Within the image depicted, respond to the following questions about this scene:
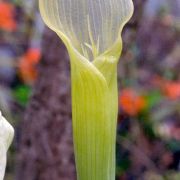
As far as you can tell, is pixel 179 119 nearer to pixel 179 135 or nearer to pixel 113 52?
pixel 179 135

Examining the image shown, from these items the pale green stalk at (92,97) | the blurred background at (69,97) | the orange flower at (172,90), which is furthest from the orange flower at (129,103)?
the pale green stalk at (92,97)

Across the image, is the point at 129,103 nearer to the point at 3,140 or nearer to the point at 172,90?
the point at 172,90

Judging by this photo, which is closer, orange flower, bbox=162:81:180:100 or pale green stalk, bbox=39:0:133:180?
pale green stalk, bbox=39:0:133:180

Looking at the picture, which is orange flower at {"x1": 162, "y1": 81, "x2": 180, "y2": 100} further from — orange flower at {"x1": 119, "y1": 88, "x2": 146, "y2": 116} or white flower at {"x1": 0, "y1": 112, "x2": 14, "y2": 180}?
white flower at {"x1": 0, "y1": 112, "x2": 14, "y2": 180}

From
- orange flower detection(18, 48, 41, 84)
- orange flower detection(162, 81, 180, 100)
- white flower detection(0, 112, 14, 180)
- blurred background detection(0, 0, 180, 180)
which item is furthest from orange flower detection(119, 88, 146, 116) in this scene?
white flower detection(0, 112, 14, 180)

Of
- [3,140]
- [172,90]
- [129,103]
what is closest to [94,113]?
[3,140]

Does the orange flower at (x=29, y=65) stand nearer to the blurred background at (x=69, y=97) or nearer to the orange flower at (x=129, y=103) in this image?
the blurred background at (x=69, y=97)

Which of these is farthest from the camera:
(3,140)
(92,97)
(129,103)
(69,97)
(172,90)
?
(172,90)

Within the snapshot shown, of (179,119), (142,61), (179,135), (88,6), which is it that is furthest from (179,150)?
(88,6)
